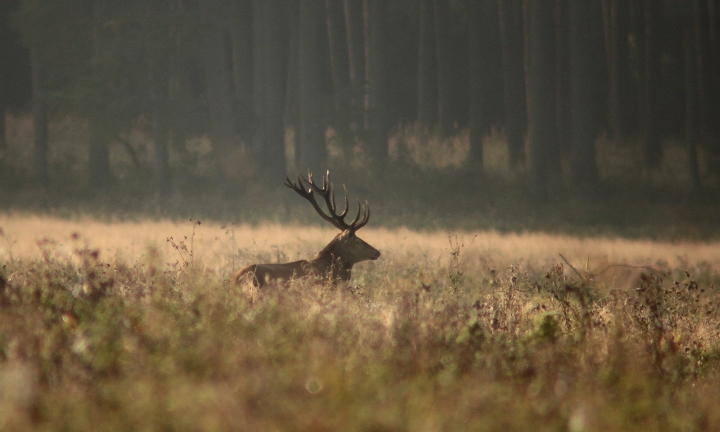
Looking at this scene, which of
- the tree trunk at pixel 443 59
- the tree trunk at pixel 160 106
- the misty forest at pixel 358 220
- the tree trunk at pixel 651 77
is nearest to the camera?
the misty forest at pixel 358 220

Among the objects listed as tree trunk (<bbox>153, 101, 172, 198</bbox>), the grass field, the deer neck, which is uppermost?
tree trunk (<bbox>153, 101, 172, 198</bbox>)

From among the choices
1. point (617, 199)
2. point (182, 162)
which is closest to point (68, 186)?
point (182, 162)

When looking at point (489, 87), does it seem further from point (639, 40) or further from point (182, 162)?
point (182, 162)

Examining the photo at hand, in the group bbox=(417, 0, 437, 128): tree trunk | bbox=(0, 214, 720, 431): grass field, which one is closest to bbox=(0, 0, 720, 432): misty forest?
bbox=(0, 214, 720, 431): grass field

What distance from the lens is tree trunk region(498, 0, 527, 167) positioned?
91.8 ft

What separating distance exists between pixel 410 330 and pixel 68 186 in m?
21.8

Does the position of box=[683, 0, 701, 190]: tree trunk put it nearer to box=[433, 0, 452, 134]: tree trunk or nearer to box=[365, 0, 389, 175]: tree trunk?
box=[433, 0, 452, 134]: tree trunk

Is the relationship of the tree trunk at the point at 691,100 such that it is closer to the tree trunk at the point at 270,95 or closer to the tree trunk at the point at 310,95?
the tree trunk at the point at 310,95

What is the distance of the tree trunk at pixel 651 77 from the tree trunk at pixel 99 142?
703 inches

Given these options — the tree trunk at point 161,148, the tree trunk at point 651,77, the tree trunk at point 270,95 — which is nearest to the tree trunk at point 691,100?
the tree trunk at point 651,77

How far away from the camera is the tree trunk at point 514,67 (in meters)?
28.0

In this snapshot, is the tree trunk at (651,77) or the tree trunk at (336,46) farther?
the tree trunk at (336,46)

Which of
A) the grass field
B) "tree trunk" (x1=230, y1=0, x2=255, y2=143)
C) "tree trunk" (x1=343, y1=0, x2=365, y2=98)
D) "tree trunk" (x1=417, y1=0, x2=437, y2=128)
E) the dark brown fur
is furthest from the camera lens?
"tree trunk" (x1=343, y1=0, x2=365, y2=98)

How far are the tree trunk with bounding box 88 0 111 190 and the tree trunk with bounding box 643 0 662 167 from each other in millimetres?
17853
